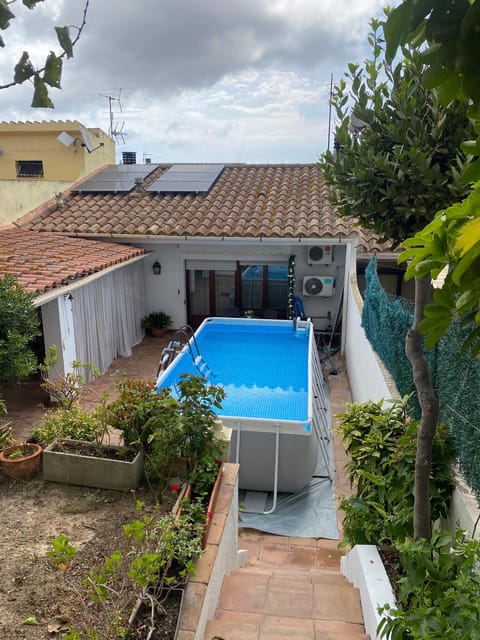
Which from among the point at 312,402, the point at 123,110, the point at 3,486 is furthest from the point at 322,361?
the point at 123,110

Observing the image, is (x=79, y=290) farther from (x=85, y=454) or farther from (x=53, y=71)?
(x=53, y=71)

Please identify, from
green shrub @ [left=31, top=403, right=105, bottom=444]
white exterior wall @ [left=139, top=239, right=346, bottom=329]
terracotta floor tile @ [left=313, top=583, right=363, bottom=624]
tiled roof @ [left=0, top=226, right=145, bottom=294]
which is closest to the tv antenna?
tiled roof @ [left=0, top=226, right=145, bottom=294]

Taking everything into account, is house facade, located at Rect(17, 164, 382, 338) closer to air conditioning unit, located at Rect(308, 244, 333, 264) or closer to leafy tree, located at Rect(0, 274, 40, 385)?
air conditioning unit, located at Rect(308, 244, 333, 264)

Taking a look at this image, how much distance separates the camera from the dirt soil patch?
3.15 meters

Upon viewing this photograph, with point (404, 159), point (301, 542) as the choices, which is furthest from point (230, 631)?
point (404, 159)

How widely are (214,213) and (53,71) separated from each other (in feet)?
40.8

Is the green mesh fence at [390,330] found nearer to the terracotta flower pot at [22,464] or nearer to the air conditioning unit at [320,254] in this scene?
the terracotta flower pot at [22,464]

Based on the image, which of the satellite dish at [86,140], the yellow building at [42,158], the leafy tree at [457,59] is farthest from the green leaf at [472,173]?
the satellite dish at [86,140]

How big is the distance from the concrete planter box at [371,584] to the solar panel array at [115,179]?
15464mm

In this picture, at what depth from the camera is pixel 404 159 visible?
147 inches

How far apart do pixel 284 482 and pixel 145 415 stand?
160 inches

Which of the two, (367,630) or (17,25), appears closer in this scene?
(17,25)

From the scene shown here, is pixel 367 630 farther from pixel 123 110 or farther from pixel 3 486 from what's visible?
pixel 123 110

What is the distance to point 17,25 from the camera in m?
2.77
